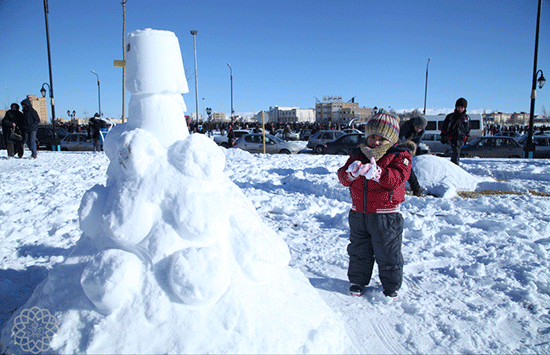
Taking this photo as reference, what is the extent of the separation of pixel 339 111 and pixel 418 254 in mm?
102203

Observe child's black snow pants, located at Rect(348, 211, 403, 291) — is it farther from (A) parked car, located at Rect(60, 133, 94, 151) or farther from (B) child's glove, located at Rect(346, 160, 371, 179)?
(A) parked car, located at Rect(60, 133, 94, 151)

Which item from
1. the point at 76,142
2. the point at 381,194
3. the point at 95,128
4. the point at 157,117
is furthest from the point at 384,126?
the point at 76,142

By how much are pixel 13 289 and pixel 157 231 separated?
1.94m

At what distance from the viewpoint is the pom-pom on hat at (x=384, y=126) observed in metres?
2.64

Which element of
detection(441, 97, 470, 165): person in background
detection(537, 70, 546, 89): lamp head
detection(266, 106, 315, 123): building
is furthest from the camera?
detection(266, 106, 315, 123): building

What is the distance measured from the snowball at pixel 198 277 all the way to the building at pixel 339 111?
9697 cm

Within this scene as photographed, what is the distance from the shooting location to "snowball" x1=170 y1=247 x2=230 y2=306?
179cm


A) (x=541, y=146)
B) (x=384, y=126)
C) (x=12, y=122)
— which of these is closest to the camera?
(x=384, y=126)

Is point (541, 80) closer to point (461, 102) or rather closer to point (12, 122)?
point (461, 102)

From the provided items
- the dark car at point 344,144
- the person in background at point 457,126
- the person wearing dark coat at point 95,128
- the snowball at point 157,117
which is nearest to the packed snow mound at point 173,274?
the snowball at point 157,117

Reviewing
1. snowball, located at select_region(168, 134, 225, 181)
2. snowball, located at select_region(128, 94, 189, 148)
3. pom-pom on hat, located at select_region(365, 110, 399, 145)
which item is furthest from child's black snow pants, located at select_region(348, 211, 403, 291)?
snowball, located at select_region(128, 94, 189, 148)

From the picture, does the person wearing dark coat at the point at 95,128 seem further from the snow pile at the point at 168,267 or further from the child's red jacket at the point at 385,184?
the child's red jacket at the point at 385,184

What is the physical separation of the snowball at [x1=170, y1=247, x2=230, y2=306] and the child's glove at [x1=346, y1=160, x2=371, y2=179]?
1290 millimetres

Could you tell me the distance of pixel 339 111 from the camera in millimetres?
101625
